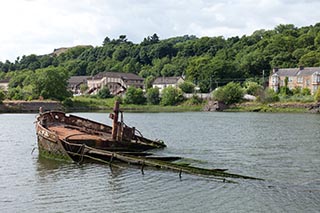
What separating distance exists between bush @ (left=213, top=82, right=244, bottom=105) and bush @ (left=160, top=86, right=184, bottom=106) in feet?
49.1

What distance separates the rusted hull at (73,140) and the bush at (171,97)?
312 ft

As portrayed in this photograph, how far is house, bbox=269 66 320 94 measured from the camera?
12412 centimetres

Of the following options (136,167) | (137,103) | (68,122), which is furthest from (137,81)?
(136,167)

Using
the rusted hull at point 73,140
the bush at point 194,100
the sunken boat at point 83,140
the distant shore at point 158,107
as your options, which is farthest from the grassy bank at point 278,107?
the rusted hull at point 73,140

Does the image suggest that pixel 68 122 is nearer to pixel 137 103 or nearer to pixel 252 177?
pixel 252 177

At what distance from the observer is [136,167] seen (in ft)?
90.6

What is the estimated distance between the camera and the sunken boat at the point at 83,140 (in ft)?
98.0

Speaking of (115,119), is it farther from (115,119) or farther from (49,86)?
(49,86)

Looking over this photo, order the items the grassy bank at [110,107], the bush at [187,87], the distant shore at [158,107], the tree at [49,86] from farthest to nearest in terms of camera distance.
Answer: the bush at [187,87]
the tree at [49,86]
the grassy bank at [110,107]
the distant shore at [158,107]

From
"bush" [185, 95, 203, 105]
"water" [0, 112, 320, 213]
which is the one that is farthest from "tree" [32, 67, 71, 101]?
"water" [0, 112, 320, 213]

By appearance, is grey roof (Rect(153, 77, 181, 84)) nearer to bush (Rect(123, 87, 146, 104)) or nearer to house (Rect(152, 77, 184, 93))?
house (Rect(152, 77, 184, 93))

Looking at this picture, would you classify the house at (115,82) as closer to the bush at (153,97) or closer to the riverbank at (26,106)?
the bush at (153,97)

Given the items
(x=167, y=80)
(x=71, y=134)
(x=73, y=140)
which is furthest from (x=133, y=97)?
(x=73, y=140)

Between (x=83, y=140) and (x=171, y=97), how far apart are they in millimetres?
105297
